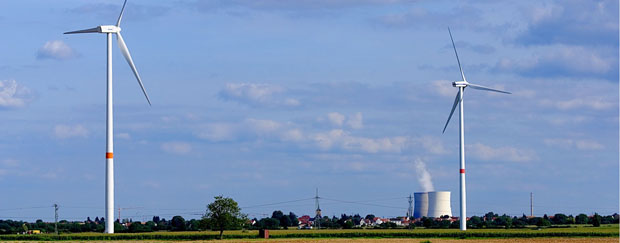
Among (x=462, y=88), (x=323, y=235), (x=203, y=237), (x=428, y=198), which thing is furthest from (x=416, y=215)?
(x=203, y=237)

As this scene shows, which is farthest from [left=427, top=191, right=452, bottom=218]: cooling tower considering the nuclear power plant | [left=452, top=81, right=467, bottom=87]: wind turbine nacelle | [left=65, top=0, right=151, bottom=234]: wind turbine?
[left=65, top=0, right=151, bottom=234]: wind turbine

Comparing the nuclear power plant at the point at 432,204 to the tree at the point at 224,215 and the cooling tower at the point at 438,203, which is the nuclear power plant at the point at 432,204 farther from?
the tree at the point at 224,215

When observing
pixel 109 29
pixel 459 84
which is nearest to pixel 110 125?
pixel 109 29

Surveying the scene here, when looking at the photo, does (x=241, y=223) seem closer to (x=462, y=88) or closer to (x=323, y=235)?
(x=323, y=235)

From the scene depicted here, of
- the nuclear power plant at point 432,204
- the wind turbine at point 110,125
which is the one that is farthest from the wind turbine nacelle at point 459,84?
the wind turbine at point 110,125

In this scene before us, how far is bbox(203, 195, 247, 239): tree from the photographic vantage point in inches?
5147

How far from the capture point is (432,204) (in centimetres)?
18725

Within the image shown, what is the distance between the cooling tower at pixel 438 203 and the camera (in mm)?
184375

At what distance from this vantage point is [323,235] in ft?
442

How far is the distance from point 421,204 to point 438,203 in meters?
5.85

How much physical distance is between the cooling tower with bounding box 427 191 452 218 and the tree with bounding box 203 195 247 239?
6098 centimetres

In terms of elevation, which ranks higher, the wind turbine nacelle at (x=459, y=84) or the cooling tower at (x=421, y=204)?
the wind turbine nacelle at (x=459, y=84)

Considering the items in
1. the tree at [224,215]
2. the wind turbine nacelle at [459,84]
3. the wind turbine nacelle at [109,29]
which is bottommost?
the tree at [224,215]

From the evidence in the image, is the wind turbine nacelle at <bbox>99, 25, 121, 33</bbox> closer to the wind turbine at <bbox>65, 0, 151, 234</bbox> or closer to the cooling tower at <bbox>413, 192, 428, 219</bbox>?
the wind turbine at <bbox>65, 0, 151, 234</bbox>
